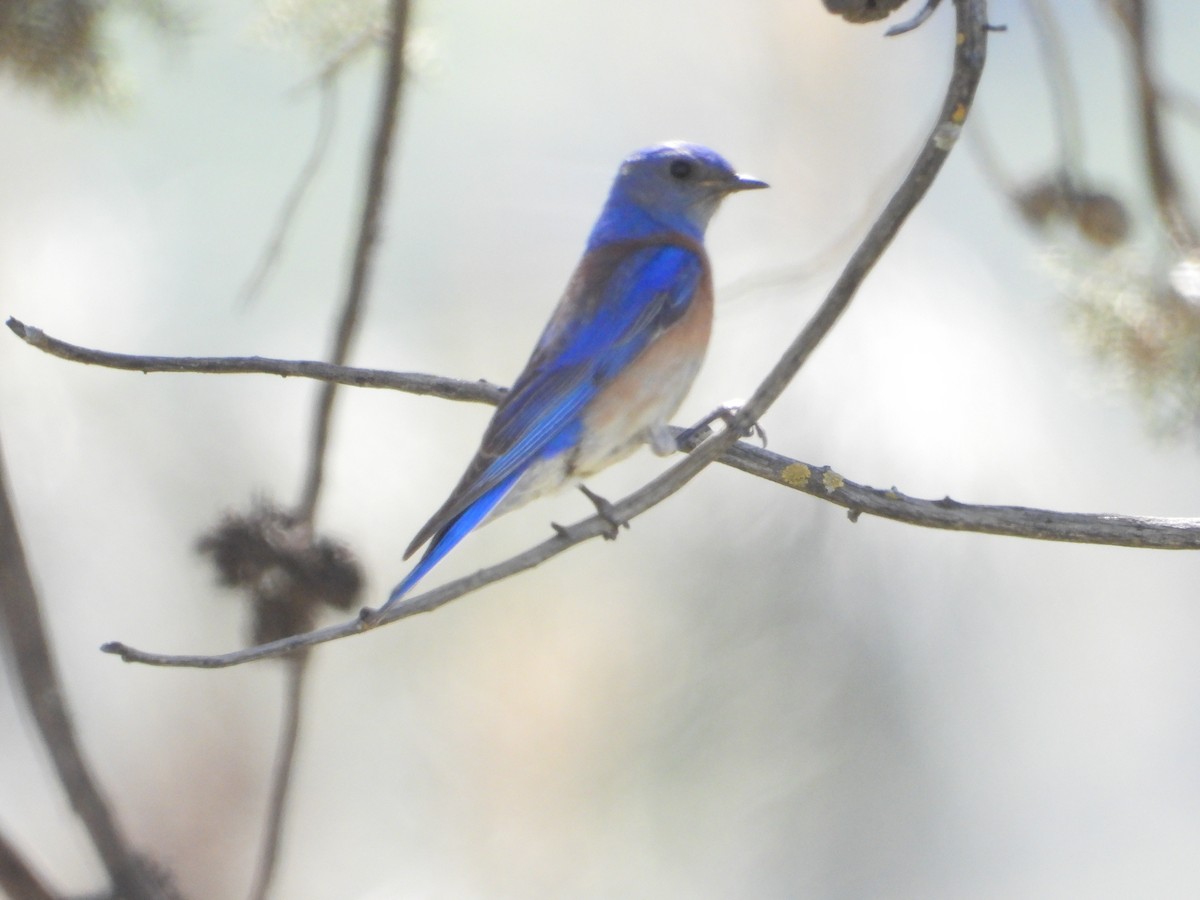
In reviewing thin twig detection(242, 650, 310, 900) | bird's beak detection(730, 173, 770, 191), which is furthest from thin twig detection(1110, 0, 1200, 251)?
thin twig detection(242, 650, 310, 900)

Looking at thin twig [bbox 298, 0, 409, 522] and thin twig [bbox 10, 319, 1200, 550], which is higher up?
thin twig [bbox 298, 0, 409, 522]

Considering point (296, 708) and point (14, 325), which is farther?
point (296, 708)

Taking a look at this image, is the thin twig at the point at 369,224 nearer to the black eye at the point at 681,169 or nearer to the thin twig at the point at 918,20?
the black eye at the point at 681,169

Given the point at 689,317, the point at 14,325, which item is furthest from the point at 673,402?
the point at 14,325

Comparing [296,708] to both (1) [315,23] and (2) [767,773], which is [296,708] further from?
(1) [315,23]

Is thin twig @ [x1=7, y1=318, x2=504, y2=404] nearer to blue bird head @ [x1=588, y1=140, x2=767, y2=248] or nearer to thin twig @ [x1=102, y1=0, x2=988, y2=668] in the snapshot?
thin twig @ [x1=102, y1=0, x2=988, y2=668]

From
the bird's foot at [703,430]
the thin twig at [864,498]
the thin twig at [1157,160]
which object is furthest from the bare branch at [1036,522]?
the thin twig at [1157,160]
